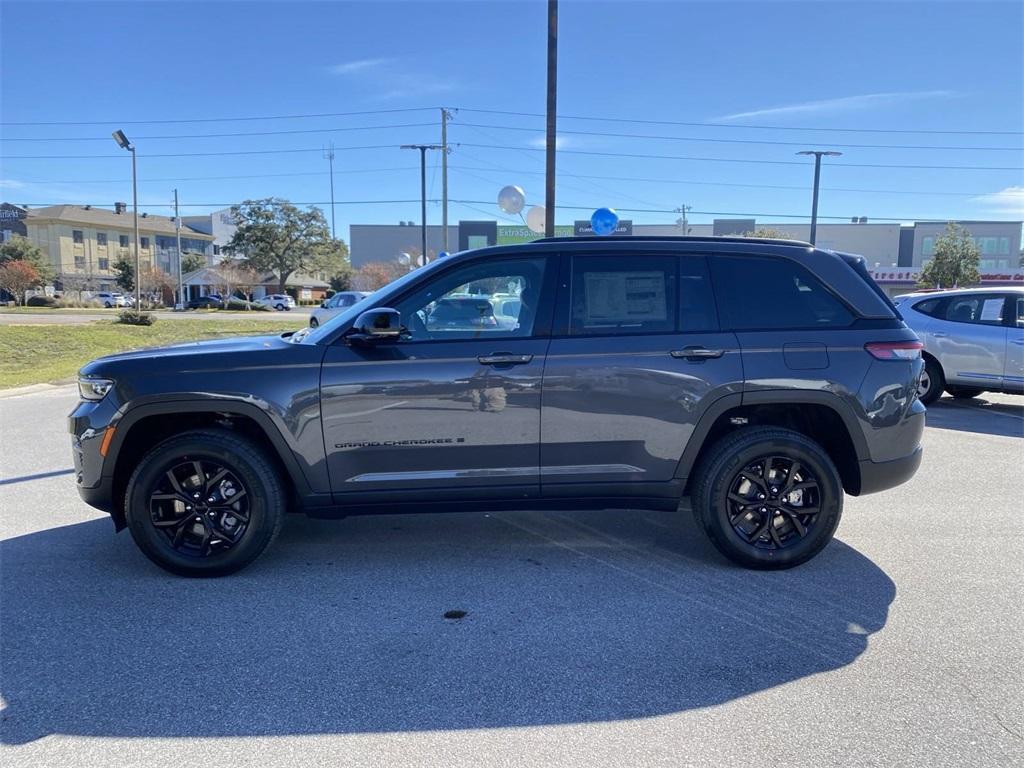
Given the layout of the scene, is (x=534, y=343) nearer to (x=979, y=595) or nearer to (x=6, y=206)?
(x=979, y=595)

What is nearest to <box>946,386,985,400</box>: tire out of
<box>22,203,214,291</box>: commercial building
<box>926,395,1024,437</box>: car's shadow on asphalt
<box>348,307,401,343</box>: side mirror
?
<box>926,395,1024,437</box>: car's shadow on asphalt

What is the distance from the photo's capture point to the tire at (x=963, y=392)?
417 inches

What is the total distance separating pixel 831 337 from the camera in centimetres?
412

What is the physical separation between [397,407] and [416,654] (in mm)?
1322

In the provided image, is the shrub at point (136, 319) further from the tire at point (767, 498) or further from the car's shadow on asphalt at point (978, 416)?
the tire at point (767, 498)

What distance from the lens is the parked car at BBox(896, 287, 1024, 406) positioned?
9422 millimetres

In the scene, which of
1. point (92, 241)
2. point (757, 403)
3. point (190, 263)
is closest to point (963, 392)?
point (757, 403)

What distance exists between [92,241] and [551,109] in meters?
85.2

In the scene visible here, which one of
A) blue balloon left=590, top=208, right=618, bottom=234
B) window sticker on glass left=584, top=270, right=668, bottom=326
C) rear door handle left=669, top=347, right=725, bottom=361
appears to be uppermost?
blue balloon left=590, top=208, right=618, bottom=234

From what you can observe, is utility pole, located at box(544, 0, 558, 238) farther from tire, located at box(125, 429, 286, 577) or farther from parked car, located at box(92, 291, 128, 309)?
parked car, located at box(92, 291, 128, 309)

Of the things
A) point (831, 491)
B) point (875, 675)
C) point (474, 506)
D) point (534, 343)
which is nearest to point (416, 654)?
point (474, 506)

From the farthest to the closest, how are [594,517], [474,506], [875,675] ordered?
[594,517] < [474,506] < [875,675]

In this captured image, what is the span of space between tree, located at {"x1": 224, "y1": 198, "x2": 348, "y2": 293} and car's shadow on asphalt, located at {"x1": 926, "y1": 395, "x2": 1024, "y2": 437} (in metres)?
73.5

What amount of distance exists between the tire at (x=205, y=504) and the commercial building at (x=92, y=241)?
7458 cm
